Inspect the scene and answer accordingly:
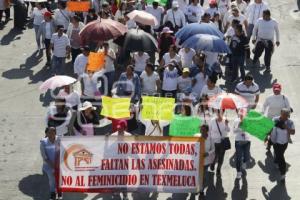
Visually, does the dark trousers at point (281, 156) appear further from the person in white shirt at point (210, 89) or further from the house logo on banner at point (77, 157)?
the house logo on banner at point (77, 157)

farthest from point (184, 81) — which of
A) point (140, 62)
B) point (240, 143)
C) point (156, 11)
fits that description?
point (156, 11)

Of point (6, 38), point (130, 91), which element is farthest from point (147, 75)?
point (6, 38)

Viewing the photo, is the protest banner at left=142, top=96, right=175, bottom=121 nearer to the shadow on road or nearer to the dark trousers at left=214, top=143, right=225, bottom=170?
the dark trousers at left=214, top=143, right=225, bottom=170

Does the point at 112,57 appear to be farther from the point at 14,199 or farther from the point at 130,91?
the point at 14,199

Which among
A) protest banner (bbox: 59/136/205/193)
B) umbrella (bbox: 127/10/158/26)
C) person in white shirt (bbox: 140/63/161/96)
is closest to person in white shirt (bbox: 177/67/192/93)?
person in white shirt (bbox: 140/63/161/96)

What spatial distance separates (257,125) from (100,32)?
526 centimetres

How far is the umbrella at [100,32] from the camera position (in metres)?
15.6

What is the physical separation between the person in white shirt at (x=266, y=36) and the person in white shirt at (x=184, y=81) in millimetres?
3973

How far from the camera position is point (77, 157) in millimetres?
11336

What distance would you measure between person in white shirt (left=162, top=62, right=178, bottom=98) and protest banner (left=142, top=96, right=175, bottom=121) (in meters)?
2.27

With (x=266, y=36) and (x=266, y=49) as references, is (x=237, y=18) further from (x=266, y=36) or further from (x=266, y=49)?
(x=266, y=49)

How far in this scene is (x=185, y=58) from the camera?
15.8 meters

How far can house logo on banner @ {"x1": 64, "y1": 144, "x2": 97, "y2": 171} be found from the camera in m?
11.3

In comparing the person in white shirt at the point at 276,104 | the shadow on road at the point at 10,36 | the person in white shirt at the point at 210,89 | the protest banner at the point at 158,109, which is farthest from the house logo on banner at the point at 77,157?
the shadow on road at the point at 10,36
